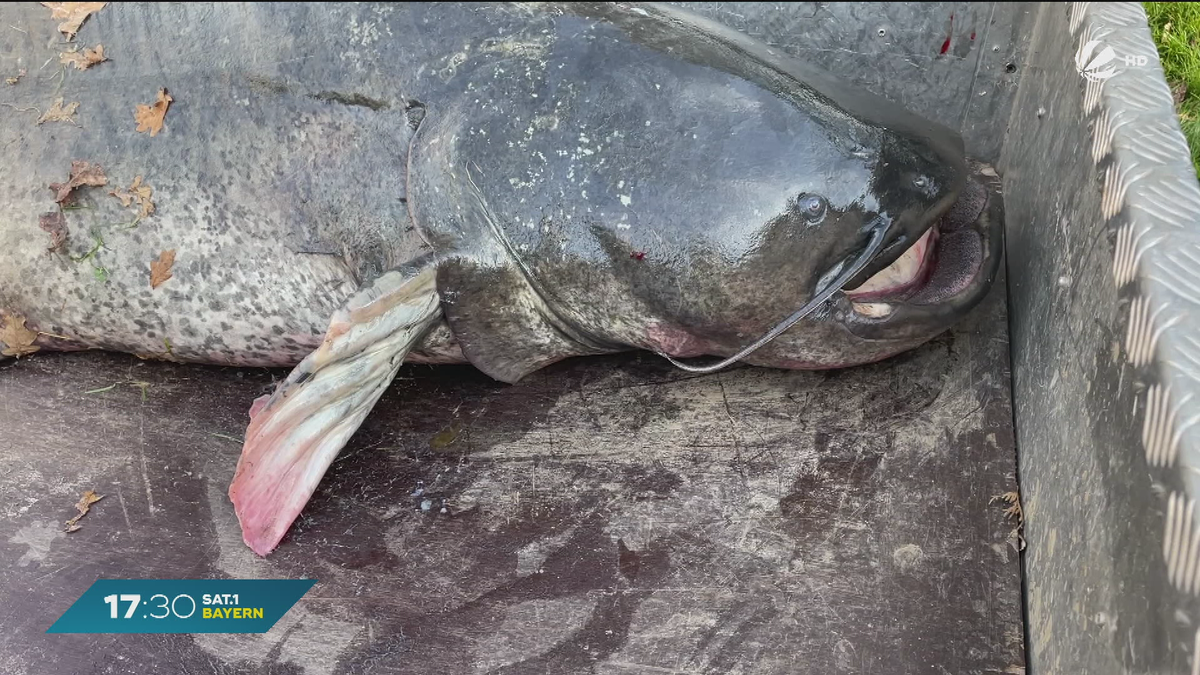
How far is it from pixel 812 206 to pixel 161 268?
1986 millimetres

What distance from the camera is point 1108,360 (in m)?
1.93

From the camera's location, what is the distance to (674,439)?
2.70 m

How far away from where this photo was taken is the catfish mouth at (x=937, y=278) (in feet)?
8.14

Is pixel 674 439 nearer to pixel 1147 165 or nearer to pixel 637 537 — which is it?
pixel 637 537

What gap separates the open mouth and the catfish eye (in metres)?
0.32

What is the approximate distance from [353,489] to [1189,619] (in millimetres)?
2089

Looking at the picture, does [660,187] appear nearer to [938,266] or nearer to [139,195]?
[938,266]

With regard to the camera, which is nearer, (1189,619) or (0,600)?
(1189,619)

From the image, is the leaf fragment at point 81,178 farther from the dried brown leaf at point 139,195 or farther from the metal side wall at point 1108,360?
the metal side wall at point 1108,360

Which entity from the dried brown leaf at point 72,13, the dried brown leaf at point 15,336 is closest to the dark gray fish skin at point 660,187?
the dried brown leaf at point 72,13

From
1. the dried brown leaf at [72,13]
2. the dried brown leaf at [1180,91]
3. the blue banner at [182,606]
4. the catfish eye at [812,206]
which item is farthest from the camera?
the dried brown leaf at [1180,91]

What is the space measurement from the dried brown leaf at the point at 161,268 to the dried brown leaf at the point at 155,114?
0.37 metres

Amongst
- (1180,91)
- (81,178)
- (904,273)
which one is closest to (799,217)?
(904,273)

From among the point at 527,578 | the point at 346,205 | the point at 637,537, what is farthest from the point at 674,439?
the point at 346,205
